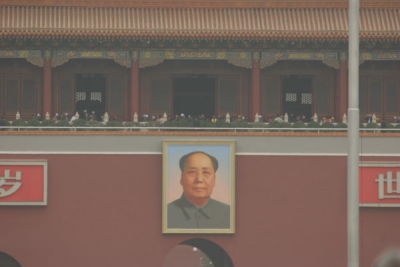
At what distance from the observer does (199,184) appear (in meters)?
33.1

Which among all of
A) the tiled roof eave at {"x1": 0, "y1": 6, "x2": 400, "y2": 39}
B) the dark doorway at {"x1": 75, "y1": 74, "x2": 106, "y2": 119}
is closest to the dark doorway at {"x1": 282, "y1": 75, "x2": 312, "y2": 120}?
the tiled roof eave at {"x1": 0, "y1": 6, "x2": 400, "y2": 39}

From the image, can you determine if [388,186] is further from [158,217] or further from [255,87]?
[158,217]

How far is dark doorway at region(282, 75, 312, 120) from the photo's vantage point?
124 feet

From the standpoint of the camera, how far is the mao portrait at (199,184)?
3306 cm

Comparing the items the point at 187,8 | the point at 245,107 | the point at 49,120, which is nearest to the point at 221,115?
the point at 245,107

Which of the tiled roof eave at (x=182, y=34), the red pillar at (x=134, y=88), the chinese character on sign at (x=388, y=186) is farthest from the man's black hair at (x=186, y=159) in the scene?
the chinese character on sign at (x=388, y=186)

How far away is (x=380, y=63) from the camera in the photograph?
3747 cm

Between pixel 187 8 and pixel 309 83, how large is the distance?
15.6 ft

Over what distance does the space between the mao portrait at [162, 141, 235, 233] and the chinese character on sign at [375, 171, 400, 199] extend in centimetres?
410

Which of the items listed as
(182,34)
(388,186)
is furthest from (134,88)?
(388,186)

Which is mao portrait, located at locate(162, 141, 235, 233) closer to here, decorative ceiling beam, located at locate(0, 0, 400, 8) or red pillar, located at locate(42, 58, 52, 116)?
red pillar, located at locate(42, 58, 52, 116)

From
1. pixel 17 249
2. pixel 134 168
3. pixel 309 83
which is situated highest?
pixel 309 83

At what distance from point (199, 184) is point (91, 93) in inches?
242

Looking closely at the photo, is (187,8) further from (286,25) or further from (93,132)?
(93,132)
